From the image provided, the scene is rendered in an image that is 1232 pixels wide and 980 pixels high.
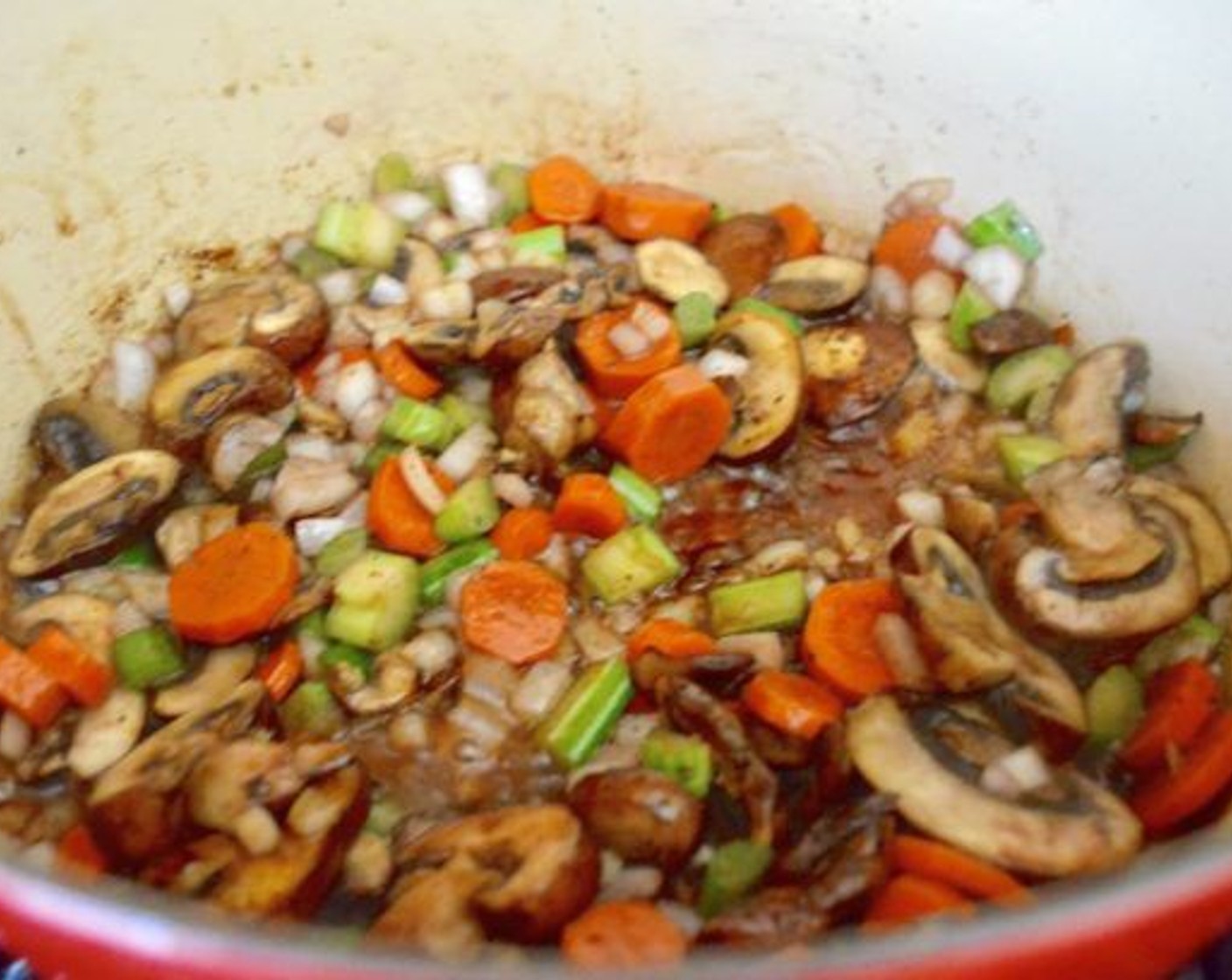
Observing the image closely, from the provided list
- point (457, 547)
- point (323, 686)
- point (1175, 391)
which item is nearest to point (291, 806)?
point (323, 686)

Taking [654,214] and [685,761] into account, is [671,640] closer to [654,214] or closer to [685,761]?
[685,761]

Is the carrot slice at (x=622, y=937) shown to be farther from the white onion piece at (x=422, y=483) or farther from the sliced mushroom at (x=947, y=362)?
the sliced mushroom at (x=947, y=362)

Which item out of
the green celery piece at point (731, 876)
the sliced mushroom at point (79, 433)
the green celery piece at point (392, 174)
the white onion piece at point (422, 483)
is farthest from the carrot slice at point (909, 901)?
the green celery piece at point (392, 174)

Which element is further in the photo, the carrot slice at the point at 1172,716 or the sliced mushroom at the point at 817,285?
the sliced mushroom at the point at 817,285

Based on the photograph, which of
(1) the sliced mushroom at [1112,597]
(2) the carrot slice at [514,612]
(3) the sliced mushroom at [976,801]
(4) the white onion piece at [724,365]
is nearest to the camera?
(3) the sliced mushroom at [976,801]

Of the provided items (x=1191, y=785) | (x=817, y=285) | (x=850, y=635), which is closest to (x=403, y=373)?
(x=817, y=285)

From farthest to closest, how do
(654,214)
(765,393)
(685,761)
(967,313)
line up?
(654,214), (967,313), (765,393), (685,761)

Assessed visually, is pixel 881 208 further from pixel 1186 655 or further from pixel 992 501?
pixel 1186 655

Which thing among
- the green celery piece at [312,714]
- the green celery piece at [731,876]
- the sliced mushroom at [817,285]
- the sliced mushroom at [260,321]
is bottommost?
the green celery piece at [312,714]
